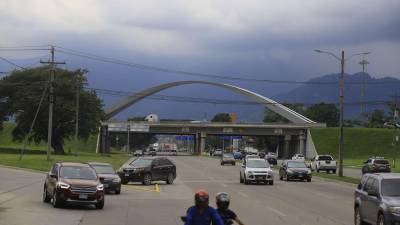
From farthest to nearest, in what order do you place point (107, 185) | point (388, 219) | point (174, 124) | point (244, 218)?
point (174, 124) < point (107, 185) < point (244, 218) < point (388, 219)

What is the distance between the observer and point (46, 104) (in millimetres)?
102625

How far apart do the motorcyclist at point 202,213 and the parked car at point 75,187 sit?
13499 mm

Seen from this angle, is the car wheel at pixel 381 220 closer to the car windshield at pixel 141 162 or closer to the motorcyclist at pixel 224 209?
the motorcyclist at pixel 224 209

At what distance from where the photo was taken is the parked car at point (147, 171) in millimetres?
38312

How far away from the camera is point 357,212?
57.2 ft

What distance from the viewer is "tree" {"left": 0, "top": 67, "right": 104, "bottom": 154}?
10412cm

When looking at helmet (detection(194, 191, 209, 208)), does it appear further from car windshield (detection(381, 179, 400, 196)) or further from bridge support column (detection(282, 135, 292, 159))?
bridge support column (detection(282, 135, 292, 159))

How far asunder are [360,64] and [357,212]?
146380mm

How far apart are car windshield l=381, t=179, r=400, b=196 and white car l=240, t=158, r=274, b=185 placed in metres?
24.5

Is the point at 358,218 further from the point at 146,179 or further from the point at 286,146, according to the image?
the point at 286,146

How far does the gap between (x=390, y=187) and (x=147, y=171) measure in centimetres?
2379

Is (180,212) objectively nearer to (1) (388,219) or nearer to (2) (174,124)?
(1) (388,219)

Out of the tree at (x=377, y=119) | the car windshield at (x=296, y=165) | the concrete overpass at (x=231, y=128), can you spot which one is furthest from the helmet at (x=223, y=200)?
the tree at (x=377, y=119)

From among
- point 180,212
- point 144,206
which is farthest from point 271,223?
point 144,206
